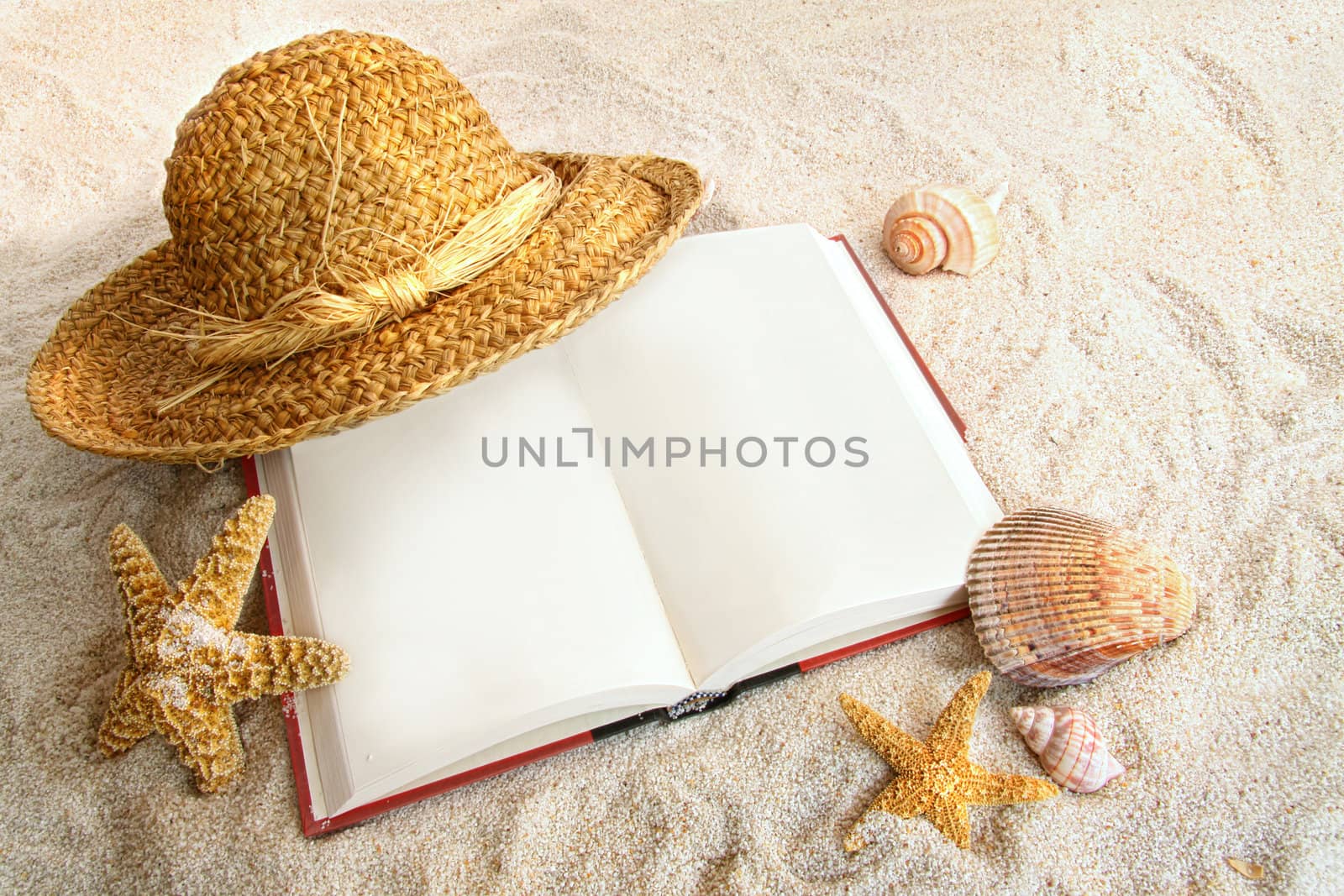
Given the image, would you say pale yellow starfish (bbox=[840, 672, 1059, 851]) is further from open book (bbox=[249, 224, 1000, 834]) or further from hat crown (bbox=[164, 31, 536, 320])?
hat crown (bbox=[164, 31, 536, 320])

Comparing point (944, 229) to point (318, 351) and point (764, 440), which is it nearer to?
point (764, 440)

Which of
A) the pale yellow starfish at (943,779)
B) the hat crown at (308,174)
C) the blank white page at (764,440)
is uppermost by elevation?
the hat crown at (308,174)

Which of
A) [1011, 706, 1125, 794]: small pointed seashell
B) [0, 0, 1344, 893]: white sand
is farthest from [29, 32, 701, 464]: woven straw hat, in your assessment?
[1011, 706, 1125, 794]: small pointed seashell

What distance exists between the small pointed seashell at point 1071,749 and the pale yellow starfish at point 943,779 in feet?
0.20

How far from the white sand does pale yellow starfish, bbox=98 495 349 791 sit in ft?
0.26

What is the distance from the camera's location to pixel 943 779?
125 cm

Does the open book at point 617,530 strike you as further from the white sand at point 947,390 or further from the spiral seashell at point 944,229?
the spiral seashell at point 944,229

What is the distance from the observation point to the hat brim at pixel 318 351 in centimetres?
125

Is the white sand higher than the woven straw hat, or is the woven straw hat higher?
the woven straw hat

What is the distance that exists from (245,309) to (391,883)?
0.85 metres

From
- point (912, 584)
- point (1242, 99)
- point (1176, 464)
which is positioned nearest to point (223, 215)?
point (912, 584)

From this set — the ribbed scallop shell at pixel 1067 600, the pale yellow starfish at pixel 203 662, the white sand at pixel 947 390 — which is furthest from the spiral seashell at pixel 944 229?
the pale yellow starfish at pixel 203 662

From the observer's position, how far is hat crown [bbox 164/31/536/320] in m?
1.23

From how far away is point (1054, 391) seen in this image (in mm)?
1718
